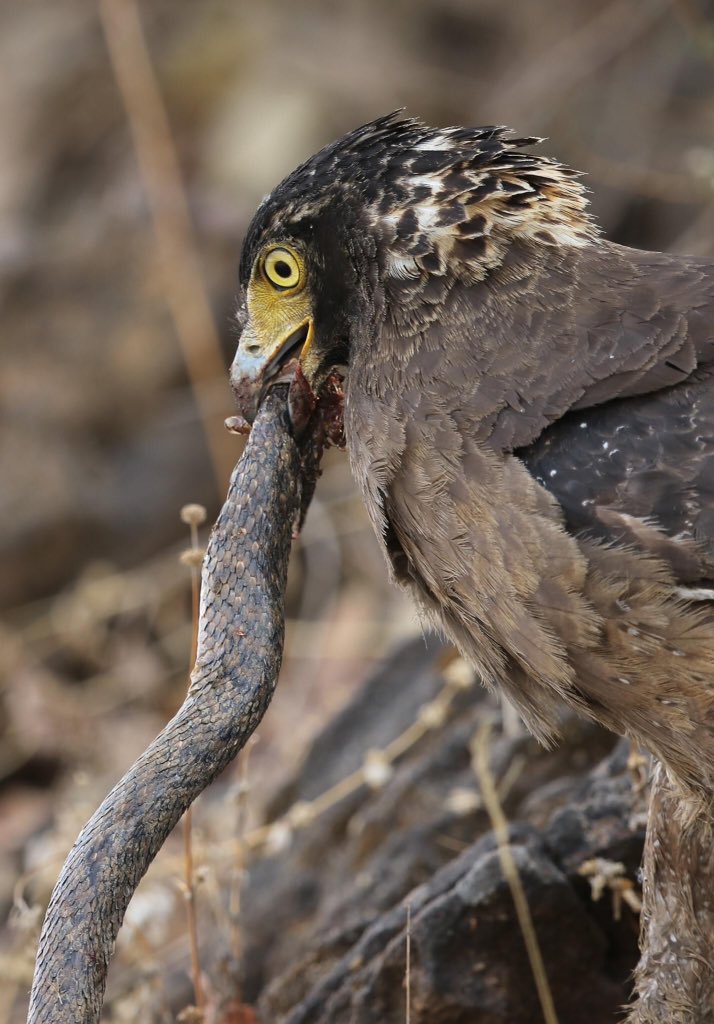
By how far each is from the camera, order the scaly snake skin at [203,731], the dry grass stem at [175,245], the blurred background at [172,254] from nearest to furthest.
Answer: the scaly snake skin at [203,731]
the blurred background at [172,254]
the dry grass stem at [175,245]

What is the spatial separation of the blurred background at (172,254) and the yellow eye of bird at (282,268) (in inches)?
92.4

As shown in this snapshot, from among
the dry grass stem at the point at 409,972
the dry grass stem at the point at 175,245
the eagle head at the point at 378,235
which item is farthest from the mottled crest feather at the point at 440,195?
the dry grass stem at the point at 175,245

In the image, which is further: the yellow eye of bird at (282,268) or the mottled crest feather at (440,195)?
the yellow eye of bird at (282,268)

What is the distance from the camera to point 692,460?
115 inches

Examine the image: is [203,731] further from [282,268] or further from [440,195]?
[440,195]

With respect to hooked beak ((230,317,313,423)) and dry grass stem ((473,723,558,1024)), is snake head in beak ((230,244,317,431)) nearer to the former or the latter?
hooked beak ((230,317,313,423))

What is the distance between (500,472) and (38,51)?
26.1 feet

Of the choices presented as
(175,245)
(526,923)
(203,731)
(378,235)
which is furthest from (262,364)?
(175,245)

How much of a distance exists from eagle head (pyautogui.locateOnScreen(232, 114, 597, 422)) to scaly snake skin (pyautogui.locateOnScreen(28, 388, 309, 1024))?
222 mm

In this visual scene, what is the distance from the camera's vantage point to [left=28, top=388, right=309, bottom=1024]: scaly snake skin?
2.47 m

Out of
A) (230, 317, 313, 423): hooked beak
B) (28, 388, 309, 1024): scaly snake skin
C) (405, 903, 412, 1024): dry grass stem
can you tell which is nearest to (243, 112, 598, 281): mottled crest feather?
(230, 317, 313, 423): hooked beak

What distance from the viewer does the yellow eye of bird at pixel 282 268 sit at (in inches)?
134

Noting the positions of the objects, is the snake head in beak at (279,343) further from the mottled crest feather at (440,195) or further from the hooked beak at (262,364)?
the mottled crest feather at (440,195)

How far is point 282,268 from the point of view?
3.44m
